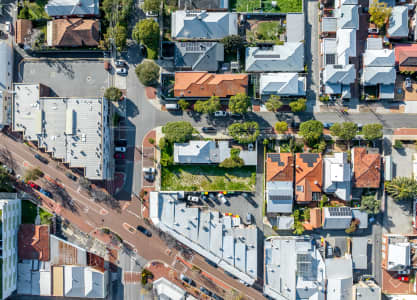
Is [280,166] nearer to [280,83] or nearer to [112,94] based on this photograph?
[280,83]

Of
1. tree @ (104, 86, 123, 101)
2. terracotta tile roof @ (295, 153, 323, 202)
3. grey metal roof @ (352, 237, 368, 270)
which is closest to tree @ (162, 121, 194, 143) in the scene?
tree @ (104, 86, 123, 101)

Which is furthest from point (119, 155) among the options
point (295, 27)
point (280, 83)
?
point (295, 27)

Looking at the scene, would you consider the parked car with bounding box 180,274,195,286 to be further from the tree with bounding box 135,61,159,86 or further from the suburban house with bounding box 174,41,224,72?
the suburban house with bounding box 174,41,224,72

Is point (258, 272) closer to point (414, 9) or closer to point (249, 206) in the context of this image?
point (249, 206)

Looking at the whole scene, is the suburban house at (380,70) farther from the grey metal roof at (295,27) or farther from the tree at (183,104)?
the tree at (183,104)

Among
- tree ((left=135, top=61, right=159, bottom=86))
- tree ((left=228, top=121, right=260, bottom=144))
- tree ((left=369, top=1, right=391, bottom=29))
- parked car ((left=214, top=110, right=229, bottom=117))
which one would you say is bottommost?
tree ((left=228, top=121, right=260, bottom=144))

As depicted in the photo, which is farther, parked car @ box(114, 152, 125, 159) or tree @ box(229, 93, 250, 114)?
parked car @ box(114, 152, 125, 159)
